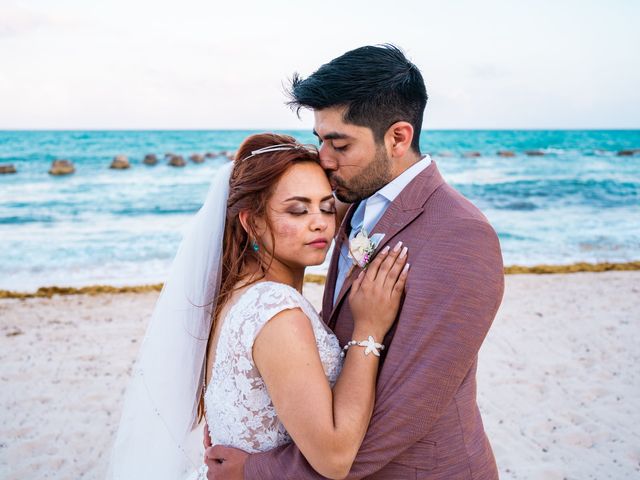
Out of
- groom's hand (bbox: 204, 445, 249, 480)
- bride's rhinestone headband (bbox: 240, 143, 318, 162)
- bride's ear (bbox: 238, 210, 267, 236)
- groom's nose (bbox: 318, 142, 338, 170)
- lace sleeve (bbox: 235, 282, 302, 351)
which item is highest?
bride's rhinestone headband (bbox: 240, 143, 318, 162)

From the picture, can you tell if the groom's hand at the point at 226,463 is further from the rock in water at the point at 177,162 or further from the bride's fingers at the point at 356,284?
the rock in water at the point at 177,162

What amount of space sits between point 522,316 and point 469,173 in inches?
1055

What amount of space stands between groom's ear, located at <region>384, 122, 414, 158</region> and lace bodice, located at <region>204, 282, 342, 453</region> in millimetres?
721

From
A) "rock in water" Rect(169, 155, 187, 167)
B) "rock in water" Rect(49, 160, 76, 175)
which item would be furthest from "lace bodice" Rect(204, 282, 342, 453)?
"rock in water" Rect(169, 155, 187, 167)

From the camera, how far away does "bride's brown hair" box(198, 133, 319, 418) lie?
248cm

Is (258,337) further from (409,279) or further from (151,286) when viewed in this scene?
(151,286)

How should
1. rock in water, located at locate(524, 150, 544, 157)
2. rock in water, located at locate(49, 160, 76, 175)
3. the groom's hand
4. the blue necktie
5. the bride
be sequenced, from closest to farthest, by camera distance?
the bride < the groom's hand < the blue necktie < rock in water, located at locate(49, 160, 76, 175) < rock in water, located at locate(524, 150, 544, 157)

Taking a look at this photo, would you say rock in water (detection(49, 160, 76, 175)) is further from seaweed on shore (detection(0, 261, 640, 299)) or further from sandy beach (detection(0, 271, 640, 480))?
sandy beach (detection(0, 271, 640, 480))

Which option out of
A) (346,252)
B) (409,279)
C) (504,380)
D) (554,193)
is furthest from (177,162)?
(409,279)

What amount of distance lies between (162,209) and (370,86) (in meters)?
19.6

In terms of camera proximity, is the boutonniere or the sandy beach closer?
the boutonniere

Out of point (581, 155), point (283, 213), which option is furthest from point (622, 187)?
point (283, 213)

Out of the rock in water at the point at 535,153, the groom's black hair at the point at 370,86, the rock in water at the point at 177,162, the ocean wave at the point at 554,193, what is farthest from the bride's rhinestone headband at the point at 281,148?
the rock in water at the point at 535,153

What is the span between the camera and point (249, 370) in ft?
7.32
